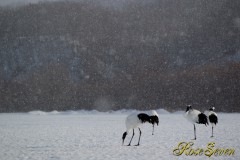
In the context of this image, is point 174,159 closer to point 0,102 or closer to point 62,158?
point 62,158

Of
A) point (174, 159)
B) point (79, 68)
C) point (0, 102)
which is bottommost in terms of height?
point (174, 159)

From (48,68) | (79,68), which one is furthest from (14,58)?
(79,68)

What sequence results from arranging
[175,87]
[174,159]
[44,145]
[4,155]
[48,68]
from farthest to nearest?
[48,68], [175,87], [44,145], [4,155], [174,159]

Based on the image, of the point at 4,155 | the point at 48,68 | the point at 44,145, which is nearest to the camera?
the point at 4,155

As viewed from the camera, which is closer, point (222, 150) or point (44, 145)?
point (222, 150)

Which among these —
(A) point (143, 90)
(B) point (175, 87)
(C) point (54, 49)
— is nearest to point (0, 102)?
(C) point (54, 49)

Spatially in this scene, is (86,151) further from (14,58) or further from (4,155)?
(14,58)

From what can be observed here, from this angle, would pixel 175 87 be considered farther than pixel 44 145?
Yes

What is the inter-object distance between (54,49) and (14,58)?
47.1 feet

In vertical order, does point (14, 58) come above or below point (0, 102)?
above

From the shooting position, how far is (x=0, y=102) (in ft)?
348

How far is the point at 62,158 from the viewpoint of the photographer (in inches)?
469

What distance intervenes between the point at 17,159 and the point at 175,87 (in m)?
92.6

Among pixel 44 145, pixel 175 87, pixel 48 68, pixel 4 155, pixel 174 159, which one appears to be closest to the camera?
pixel 174 159
